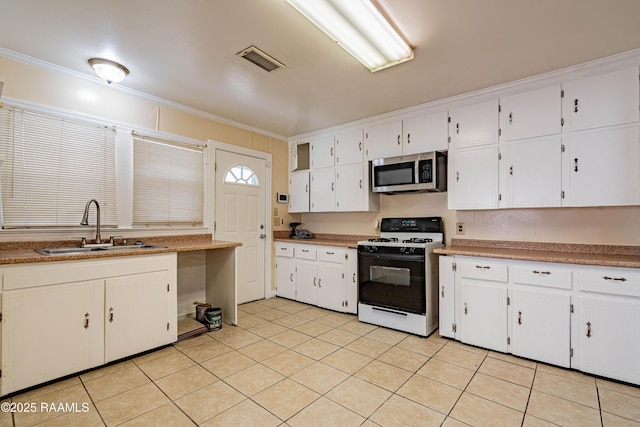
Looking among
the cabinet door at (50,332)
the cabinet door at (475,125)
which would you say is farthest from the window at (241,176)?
the cabinet door at (475,125)

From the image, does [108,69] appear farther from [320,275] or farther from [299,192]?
[320,275]

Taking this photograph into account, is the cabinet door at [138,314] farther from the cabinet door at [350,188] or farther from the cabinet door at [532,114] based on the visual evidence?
the cabinet door at [532,114]

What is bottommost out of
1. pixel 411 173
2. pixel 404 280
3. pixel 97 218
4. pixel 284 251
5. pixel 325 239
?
pixel 404 280

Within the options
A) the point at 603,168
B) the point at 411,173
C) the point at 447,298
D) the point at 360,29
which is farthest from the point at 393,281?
the point at 360,29

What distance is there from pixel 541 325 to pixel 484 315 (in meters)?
0.42

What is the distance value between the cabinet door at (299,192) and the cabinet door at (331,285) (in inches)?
41.1

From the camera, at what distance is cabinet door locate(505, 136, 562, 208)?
2.65m

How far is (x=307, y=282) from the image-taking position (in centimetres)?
411

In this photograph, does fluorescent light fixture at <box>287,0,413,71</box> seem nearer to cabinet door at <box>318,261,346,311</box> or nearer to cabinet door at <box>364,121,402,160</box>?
cabinet door at <box>364,121,402,160</box>

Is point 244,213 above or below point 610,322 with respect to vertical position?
above

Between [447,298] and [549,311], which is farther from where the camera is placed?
[447,298]

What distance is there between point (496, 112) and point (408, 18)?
5.08 ft

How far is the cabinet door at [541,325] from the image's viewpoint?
7.71 feet

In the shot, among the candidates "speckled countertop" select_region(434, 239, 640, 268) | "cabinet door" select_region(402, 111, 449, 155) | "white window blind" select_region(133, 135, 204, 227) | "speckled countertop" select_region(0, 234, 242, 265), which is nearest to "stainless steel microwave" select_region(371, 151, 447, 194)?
"cabinet door" select_region(402, 111, 449, 155)
